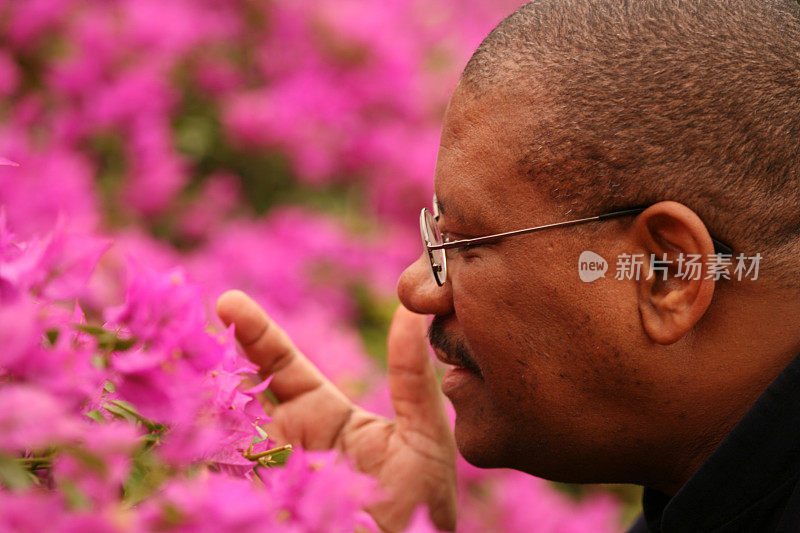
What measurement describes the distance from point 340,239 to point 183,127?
28.3 inches

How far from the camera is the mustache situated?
140 centimetres

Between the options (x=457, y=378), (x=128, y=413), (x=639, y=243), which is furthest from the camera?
(x=457, y=378)

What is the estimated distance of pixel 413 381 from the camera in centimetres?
180

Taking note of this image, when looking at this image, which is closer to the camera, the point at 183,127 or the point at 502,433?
the point at 502,433

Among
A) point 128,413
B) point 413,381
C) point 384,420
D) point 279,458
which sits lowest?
point 384,420

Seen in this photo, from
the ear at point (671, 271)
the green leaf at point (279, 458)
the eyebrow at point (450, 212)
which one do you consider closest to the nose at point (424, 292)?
the eyebrow at point (450, 212)

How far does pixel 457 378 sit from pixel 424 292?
0.17 meters

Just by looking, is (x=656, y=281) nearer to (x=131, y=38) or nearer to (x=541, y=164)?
(x=541, y=164)

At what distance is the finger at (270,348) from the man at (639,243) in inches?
18.2

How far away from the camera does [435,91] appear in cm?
346

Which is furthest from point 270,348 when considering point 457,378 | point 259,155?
point 259,155

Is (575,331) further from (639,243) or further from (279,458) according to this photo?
(279,458)

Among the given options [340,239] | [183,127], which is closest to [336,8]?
[183,127]

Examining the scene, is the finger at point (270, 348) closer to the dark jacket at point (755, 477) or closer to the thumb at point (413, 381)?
the thumb at point (413, 381)
